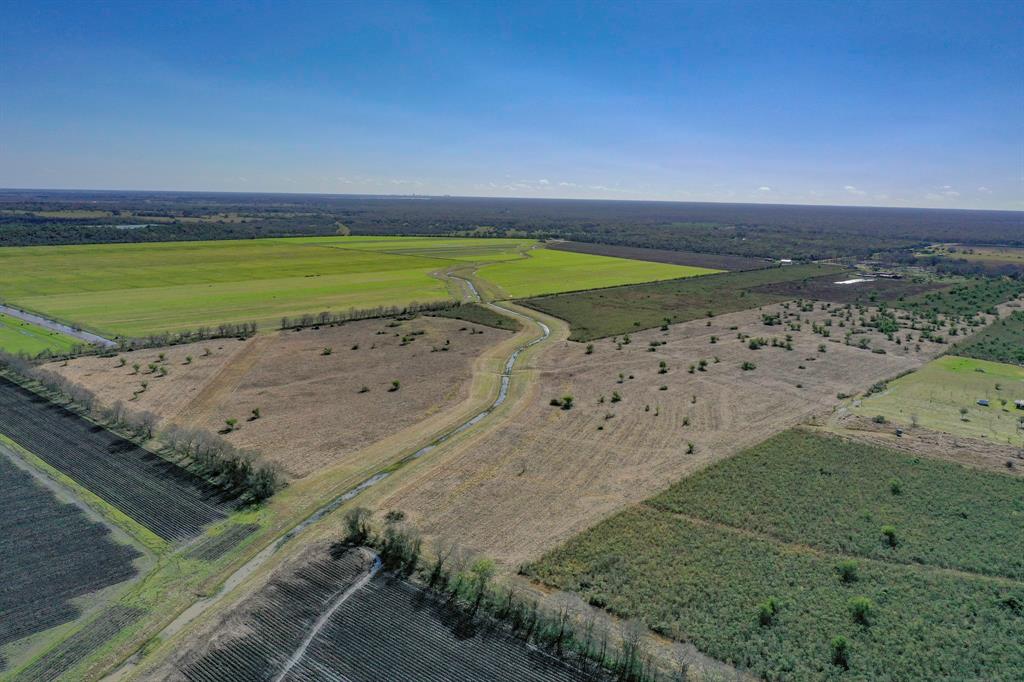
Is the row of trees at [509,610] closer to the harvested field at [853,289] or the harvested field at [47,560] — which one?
the harvested field at [47,560]

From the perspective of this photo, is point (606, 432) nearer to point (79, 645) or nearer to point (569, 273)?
point (79, 645)

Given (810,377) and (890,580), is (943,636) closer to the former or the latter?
(890,580)

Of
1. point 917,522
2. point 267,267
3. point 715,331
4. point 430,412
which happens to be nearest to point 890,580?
point 917,522

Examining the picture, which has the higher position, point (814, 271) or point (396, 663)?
point (814, 271)

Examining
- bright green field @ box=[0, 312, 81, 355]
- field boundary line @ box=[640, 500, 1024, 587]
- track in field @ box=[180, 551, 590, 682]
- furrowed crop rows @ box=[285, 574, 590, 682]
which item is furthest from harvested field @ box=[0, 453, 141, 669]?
bright green field @ box=[0, 312, 81, 355]

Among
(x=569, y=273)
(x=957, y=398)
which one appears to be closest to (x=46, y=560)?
(x=957, y=398)

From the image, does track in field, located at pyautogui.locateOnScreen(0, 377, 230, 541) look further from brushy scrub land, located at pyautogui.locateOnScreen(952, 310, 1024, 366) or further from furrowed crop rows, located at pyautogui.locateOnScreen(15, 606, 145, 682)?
brushy scrub land, located at pyautogui.locateOnScreen(952, 310, 1024, 366)

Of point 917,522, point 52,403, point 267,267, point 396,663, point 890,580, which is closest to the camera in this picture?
point 396,663
